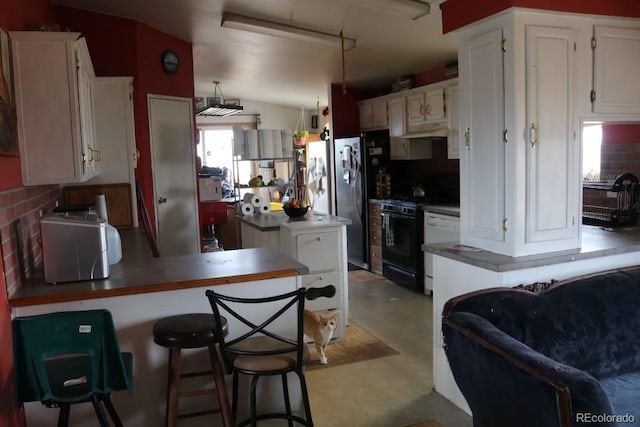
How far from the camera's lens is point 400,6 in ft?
11.7

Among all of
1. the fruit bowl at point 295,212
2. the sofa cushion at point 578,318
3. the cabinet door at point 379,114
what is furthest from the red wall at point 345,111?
the sofa cushion at point 578,318

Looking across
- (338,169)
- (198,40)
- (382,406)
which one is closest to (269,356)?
(382,406)

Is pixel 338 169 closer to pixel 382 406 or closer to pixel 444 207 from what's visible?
pixel 444 207

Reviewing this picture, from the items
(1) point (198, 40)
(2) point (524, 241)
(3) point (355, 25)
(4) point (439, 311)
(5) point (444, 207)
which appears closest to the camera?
(2) point (524, 241)

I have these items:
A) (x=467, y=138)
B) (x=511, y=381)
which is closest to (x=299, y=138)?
(x=467, y=138)

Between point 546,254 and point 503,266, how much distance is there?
348mm

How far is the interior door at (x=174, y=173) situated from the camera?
5.02 metres

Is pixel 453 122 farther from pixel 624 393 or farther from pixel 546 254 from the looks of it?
pixel 624 393

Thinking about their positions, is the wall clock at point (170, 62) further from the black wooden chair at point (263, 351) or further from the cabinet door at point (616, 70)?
the cabinet door at point (616, 70)

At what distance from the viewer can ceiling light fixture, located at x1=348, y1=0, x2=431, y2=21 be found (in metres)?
3.51

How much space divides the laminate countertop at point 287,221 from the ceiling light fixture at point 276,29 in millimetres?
1486

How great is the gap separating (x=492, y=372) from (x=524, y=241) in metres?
0.96

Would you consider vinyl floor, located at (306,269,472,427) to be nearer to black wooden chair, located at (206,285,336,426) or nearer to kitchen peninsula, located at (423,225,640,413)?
kitchen peninsula, located at (423,225,640,413)

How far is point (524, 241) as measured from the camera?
8.50 ft
